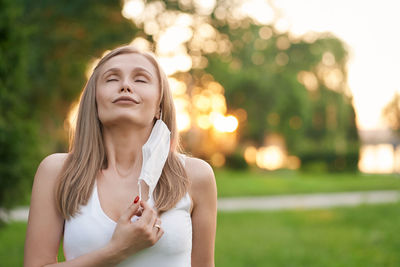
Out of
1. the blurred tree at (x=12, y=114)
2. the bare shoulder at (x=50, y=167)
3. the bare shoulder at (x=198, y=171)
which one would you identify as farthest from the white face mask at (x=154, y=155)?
the blurred tree at (x=12, y=114)

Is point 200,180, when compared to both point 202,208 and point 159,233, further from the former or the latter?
point 159,233

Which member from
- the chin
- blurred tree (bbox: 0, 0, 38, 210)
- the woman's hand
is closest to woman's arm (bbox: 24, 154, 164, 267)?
the woman's hand

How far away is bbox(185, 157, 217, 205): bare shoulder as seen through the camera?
5.65 ft

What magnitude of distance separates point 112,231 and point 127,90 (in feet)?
1.65

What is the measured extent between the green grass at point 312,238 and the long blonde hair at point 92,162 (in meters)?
4.72

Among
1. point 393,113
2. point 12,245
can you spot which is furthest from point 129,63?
point 393,113

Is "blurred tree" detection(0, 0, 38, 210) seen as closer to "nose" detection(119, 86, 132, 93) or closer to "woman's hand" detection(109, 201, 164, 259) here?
"nose" detection(119, 86, 132, 93)

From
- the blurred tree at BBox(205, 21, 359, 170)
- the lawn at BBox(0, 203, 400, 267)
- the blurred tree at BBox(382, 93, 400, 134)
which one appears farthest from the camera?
the blurred tree at BBox(382, 93, 400, 134)

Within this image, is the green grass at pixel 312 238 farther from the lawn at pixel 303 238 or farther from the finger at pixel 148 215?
the finger at pixel 148 215

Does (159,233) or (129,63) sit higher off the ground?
(129,63)

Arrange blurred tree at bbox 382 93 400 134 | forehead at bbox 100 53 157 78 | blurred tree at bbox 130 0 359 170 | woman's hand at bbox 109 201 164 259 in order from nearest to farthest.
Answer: woman's hand at bbox 109 201 164 259 → forehead at bbox 100 53 157 78 → blurred tree at bbox 130 0 359 170 → blurred tree at bbox 382 93 400 134

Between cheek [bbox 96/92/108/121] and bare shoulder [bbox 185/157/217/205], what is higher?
cheek [bbox 96/92/108/121]

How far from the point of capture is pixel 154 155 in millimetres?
1609

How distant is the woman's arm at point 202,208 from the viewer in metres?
1.73
